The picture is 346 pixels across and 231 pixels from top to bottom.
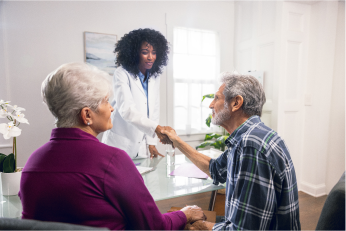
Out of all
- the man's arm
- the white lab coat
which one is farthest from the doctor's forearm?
the white lab coat

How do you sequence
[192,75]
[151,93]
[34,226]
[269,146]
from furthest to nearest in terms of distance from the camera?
[192,75]
[151,93]
[269,146]
[34,226]

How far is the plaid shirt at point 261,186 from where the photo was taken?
0.83 meters

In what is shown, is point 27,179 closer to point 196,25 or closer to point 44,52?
point 44,52

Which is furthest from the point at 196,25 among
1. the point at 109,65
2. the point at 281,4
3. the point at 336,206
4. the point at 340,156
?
the point at 336,206

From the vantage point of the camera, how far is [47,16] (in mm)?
2613

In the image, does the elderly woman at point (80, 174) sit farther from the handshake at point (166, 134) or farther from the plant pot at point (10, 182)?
the handshake at point (166, 134)

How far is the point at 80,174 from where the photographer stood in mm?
670

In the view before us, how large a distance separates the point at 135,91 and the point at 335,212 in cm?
179

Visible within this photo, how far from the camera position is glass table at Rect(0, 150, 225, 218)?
1043mm

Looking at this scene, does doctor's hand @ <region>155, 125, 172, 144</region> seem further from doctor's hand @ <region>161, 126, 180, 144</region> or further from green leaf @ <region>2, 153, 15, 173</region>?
green leaf @ <region>2, 153, 15, 173</region>

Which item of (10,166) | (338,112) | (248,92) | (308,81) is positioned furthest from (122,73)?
(338,112)

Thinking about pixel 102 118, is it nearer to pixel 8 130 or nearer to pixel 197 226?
pixel 8 130

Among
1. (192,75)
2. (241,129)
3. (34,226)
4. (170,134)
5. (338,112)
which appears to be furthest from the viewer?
(192,75)

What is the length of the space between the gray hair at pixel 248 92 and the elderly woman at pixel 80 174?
2.09ft
